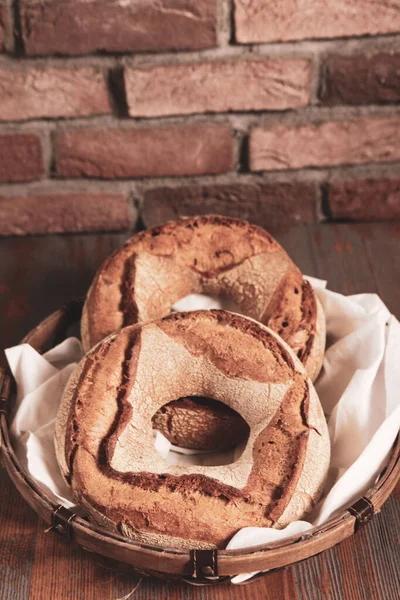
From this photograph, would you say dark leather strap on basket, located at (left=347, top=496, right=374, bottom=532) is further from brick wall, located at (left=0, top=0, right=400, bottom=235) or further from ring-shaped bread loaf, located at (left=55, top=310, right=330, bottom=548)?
brick wall, located at (left=0, top=0, right=400, bottom=235)

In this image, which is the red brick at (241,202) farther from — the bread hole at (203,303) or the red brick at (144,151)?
the bread hole at (203,303)

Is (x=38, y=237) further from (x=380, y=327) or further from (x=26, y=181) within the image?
(x=380, y=327)

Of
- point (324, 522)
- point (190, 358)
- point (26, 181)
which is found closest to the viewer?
point (324, 522)

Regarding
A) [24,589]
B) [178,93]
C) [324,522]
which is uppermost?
[178,93]

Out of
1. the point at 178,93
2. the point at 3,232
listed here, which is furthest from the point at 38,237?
the point at 178,93

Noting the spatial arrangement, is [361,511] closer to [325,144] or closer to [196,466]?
[196,466]

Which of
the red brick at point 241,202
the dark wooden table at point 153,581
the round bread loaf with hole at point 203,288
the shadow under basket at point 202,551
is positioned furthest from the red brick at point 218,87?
the shadow under basket at point 202,551

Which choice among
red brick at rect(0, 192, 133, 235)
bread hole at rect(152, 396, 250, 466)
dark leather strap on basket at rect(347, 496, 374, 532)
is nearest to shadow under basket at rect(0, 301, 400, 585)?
dark leather strap on basket at rect(347, 496, 374, 532)
